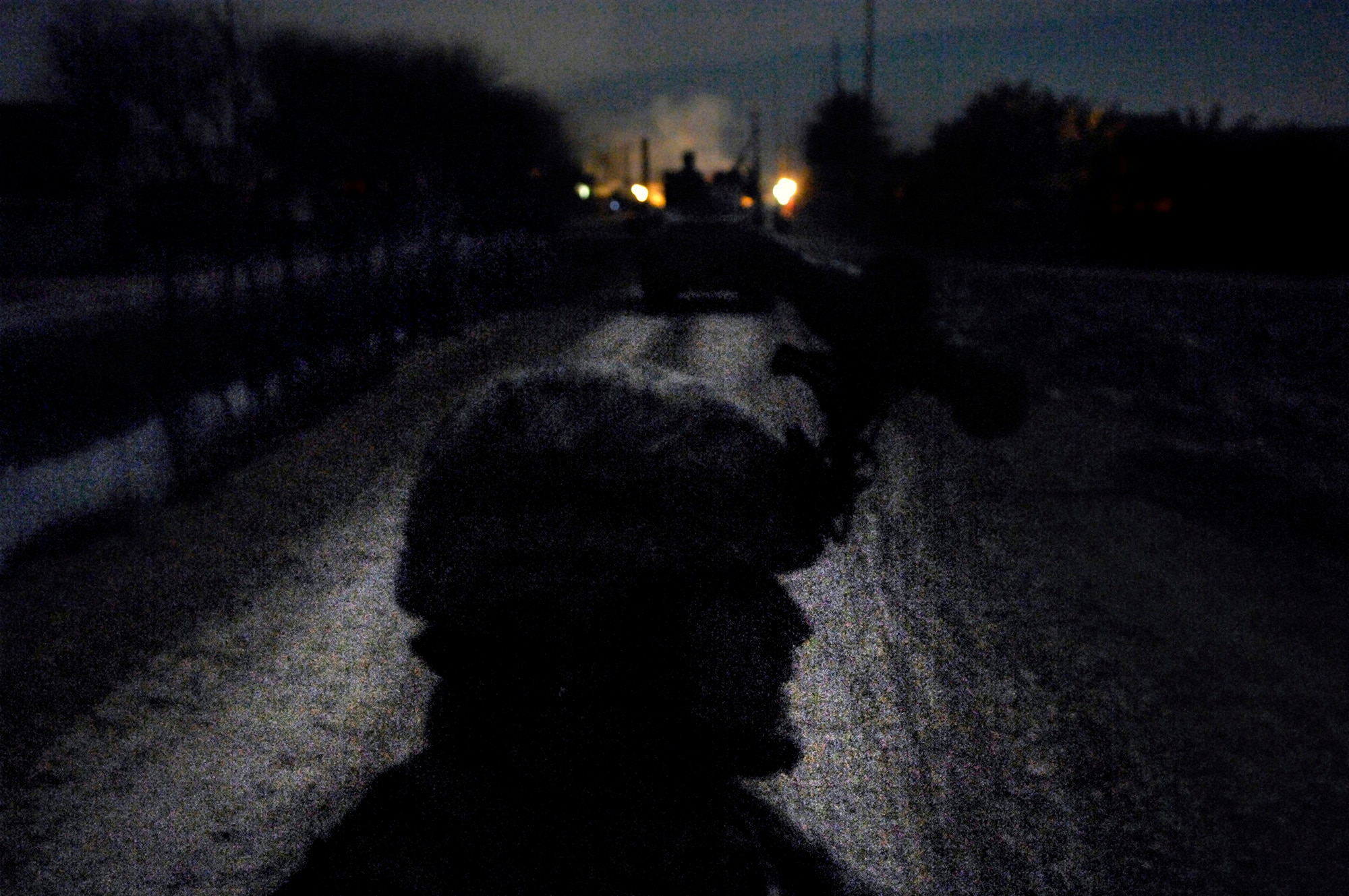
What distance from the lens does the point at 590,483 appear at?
12.3 feet

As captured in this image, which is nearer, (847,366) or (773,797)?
(773,797)

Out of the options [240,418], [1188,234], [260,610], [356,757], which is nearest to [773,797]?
[356,757]

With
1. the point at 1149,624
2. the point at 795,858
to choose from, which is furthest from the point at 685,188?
the point at 795,858

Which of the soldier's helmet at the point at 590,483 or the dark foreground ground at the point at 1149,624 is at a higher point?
the soldier's helmet at the point at 590,483

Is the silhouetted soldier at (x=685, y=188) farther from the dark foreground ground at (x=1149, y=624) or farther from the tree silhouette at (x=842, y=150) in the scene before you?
the tree silhouette at (x=842, y=150)

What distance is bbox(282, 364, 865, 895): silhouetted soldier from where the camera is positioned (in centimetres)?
376

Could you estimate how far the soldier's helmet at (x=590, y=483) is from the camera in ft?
12.3

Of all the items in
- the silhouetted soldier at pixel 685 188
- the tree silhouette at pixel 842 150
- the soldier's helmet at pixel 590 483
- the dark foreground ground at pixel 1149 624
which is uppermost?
the tree silhouette at pixel 842 150

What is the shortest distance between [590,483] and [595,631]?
0.75 meters

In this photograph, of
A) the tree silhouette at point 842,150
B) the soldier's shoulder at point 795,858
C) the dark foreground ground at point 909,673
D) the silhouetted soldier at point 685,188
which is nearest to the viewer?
the soldier's shoulder at point 795,858

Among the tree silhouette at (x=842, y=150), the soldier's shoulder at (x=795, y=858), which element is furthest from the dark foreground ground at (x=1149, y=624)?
the tree silhouette at (x=842, y=150)

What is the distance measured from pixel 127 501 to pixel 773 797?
272 inches

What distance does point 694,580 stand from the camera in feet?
13.2

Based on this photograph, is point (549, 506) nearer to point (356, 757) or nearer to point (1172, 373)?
point (356, 757)
